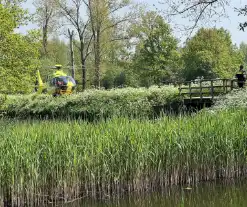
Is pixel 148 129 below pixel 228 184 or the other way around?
the other way around

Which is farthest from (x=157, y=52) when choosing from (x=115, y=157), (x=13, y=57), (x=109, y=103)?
(x=115, y=157)

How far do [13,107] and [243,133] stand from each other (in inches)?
857

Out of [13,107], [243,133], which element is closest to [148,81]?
[13,107]

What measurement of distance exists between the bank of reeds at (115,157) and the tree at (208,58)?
30.0 meters

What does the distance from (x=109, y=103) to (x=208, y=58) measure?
19.6 metres

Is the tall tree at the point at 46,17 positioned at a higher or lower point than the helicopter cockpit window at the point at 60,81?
higher

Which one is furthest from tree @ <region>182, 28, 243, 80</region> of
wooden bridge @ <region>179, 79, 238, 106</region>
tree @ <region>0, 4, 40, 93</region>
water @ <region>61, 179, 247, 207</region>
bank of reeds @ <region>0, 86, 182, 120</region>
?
water @ <region>61, 179, 247, 207</region>

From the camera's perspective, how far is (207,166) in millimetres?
7211

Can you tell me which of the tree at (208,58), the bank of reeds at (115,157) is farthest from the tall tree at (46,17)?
the bank of reeds at (115,157)

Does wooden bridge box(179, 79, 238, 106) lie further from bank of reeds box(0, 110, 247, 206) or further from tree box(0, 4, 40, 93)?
bank of reeds box(0, 110, 247, 206)

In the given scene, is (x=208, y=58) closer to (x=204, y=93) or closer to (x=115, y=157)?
(x=204, y=93)

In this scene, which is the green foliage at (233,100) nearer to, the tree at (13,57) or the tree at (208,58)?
the tree at (13,57)

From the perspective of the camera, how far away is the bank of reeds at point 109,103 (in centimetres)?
1911

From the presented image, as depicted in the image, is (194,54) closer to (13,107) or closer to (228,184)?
(13,107)
